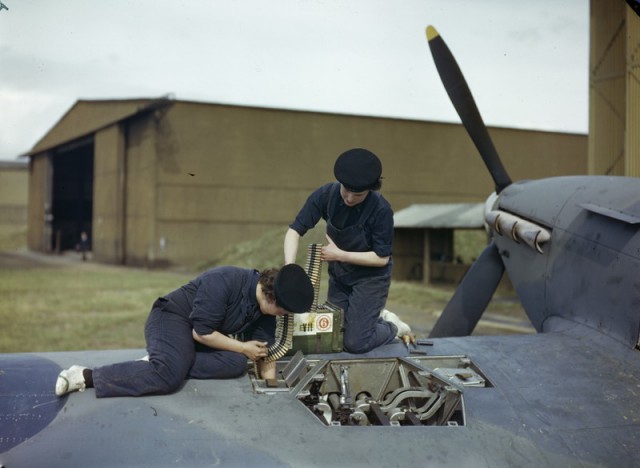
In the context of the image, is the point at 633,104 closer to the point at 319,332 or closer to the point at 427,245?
the point at 427,245

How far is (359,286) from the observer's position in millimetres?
4562

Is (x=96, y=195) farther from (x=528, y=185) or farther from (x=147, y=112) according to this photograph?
(x=528, y=185)

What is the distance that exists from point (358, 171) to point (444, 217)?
15.6 m

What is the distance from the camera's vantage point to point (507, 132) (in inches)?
1045

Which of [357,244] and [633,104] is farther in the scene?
[633,104]

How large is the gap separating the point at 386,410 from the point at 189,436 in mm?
1192

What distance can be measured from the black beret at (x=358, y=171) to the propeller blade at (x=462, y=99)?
2.58 meters

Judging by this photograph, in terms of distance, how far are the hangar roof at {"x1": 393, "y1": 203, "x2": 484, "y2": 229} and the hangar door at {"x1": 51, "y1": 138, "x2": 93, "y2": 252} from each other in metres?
22.6

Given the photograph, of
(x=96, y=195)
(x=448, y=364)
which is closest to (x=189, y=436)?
(x=448, y=364)

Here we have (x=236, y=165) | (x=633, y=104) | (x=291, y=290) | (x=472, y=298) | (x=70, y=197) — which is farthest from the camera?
(x=70, y=197)

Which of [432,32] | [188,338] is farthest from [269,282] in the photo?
[432,32]

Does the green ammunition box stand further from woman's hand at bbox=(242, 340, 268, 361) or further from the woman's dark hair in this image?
the woman's dark hair

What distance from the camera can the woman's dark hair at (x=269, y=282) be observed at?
11.6 feet

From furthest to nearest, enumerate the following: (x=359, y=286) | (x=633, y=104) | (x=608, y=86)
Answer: (x=608, y=86), (x=633, y=104), (x=359, y=286)
